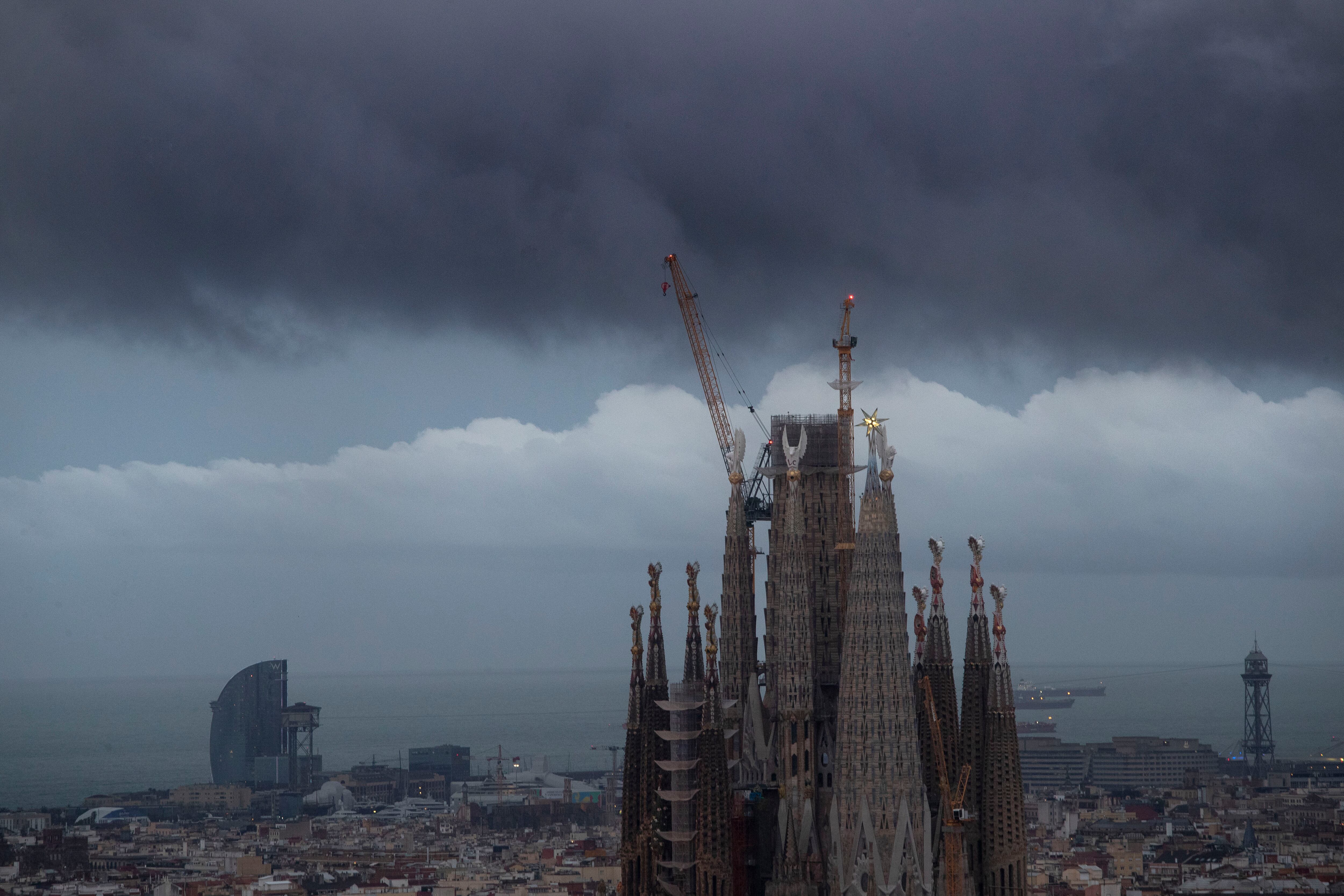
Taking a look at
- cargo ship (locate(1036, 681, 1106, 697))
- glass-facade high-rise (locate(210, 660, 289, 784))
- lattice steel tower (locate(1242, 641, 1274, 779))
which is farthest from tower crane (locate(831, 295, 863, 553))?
cargo ship (locate(1036, 681, 1106, 697))

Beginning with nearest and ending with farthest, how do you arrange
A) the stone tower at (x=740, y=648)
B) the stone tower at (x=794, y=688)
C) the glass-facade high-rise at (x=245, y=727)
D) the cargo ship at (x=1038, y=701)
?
the stone tower at (x=794, y=688), the stone tower at (x=740, y=648), the glass-facade high-rise at (x=245, y=727), the cargo ship at (x=1038, y=701)

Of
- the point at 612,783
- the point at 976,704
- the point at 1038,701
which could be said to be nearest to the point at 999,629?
the point at 976,704

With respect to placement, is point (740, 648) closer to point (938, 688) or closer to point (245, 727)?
point (938, 688)

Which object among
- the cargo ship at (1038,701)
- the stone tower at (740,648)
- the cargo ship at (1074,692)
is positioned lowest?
the cargo ship at (1038,701)

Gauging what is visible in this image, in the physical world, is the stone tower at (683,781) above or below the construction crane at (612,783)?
above

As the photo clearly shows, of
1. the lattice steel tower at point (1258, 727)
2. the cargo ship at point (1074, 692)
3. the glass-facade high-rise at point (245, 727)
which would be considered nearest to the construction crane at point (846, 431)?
the lattice steel tower at point (1258, 727)

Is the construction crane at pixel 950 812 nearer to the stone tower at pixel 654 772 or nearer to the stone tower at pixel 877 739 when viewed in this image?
the stone tower at pixel 877 739

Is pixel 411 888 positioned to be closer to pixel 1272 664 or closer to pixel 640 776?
pixel 640 776
